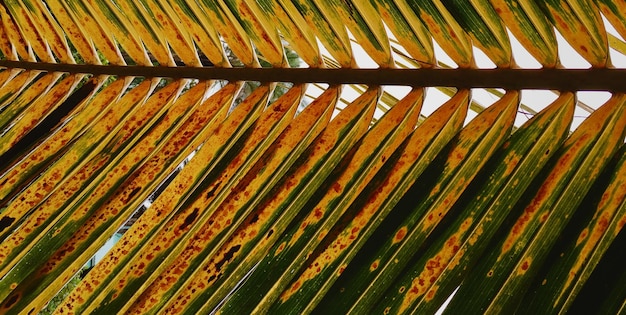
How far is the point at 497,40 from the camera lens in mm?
617

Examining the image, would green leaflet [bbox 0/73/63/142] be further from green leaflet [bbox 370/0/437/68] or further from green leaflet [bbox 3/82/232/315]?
green leaflet [bbox 370/0/437/68]

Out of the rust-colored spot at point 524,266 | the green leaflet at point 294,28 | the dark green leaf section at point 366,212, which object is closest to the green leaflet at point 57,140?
the green leaflet at point 294,28

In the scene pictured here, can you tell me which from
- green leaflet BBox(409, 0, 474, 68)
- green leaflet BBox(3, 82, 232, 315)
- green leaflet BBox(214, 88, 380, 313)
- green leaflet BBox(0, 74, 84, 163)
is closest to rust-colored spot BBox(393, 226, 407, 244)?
green leaflet BBox(214, 88, 380, 313)

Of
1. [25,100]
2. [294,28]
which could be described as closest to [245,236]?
[294,28]

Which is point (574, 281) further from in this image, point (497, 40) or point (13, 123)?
point (13, 123)

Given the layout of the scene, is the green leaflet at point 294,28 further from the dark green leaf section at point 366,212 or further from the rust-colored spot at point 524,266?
the rust-colored spot at point 524,266

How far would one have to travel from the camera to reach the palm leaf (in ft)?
1.80

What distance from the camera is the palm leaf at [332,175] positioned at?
55cm

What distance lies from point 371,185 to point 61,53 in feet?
2.18

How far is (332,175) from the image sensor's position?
25.8 inches

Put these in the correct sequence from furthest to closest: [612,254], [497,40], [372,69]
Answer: [372,69]
[497,40]
[612,254]

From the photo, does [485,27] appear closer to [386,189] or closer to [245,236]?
[386,189]

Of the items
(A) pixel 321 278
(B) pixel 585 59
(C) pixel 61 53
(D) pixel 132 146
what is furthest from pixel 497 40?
(C) pixel 61 53

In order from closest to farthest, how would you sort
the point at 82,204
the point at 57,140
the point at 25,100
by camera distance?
the point at 82,204 < the point at 57,140 < the point at 25,100
